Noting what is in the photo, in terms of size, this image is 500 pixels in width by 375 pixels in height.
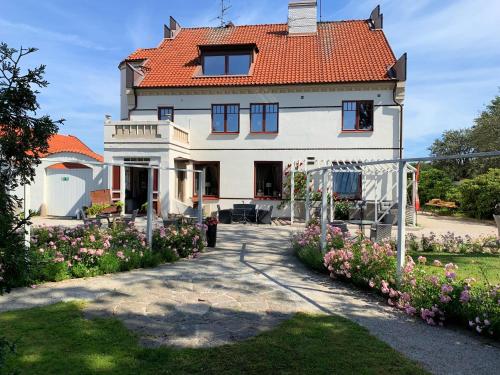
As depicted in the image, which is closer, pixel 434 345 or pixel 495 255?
pixel 434 345

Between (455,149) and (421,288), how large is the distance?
38.8 m

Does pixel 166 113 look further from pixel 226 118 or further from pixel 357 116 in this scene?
pixel 357 116

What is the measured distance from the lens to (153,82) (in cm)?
2020

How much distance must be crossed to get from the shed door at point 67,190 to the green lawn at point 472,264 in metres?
14.5

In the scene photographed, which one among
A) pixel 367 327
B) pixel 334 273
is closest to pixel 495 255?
pixel 334 273

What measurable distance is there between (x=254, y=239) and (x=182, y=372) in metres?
9.01

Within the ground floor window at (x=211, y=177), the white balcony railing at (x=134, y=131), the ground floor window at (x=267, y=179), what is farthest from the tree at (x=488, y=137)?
the white balcony railing at (x=134, y=131)

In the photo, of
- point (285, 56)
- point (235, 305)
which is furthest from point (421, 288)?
point (285, 56)

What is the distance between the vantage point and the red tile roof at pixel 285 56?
19391 mm

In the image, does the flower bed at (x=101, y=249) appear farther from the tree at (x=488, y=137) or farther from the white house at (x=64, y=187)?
the tree at (x=488, y=137)

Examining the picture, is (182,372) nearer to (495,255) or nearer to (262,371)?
(262,371)

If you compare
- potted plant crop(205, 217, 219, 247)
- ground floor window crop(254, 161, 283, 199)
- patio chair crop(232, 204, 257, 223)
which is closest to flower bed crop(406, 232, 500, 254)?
potted plant crop(205, 217, 219, 247)

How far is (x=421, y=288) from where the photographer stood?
5414mm

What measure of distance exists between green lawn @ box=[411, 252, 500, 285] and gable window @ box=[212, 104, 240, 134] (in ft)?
38.8
